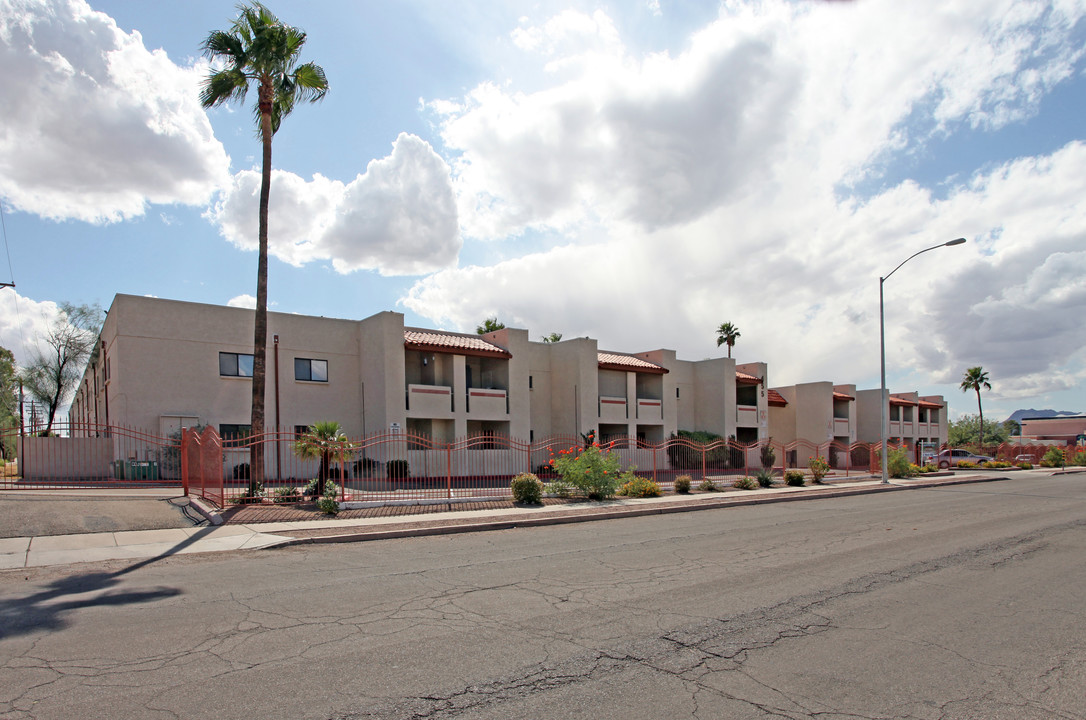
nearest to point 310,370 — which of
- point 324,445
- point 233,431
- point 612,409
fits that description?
point 233,431

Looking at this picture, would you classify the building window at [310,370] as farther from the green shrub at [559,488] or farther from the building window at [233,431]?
the green shrub at [559,488]

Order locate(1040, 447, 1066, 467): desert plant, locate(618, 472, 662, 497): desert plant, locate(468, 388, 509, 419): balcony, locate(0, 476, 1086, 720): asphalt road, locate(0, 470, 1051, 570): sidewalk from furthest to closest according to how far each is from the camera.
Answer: locate(1040, 447, 1066, 467): desert plant
locate(468, 388, 509, 419): balcony
locate(618, 472, 662, 497): desert plant
locate(0, 470, 1051, 570): sidewalk
locate(0, 476, 1086, 720): asphalt road

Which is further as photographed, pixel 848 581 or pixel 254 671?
pixel 848 581

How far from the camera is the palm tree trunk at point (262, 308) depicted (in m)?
17.3

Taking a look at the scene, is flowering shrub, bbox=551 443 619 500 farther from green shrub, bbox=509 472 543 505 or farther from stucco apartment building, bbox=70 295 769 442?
stucco apartment building, bbox=70 295 769 442

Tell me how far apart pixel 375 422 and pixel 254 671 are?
23362 mm

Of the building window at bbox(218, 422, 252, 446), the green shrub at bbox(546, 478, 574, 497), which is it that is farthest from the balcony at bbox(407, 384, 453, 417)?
the green shrub at bbox(546, 478, 574, 497)

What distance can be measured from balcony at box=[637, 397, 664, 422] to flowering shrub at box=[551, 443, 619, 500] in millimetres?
16581

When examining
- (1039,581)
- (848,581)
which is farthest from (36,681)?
(1039,581)

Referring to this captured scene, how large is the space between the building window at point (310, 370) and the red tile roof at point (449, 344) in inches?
147

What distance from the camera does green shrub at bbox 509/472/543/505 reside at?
720 inches

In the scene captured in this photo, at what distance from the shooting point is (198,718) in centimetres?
432

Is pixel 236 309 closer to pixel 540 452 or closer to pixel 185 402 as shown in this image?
pixel 185 402

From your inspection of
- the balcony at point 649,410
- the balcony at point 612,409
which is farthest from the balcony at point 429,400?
the balcony at point 649,410
